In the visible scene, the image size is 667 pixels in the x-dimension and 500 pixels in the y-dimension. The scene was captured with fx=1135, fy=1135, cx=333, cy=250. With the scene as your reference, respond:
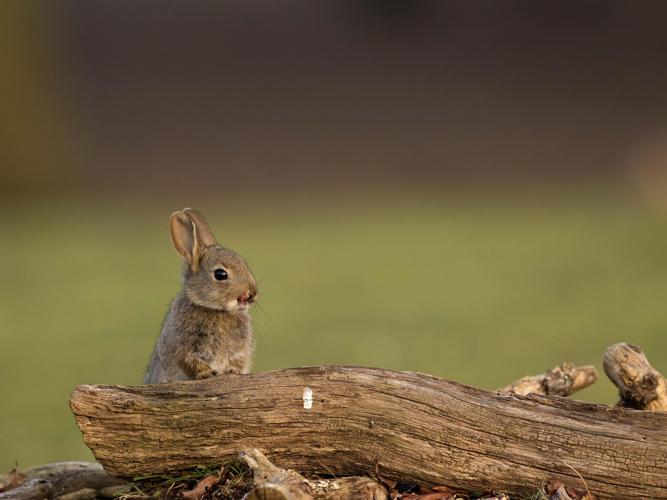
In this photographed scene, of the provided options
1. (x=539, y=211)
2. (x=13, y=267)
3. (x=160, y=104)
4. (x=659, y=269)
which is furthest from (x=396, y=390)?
(x=160, y=104)

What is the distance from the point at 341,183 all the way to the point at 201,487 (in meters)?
24.4

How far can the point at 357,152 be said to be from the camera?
32.3 meters

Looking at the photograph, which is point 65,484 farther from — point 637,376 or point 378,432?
point 637,376

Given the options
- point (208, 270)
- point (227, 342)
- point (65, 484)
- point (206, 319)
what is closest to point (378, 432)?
point (227, 342)

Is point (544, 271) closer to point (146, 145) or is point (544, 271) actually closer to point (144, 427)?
point (144, 427)

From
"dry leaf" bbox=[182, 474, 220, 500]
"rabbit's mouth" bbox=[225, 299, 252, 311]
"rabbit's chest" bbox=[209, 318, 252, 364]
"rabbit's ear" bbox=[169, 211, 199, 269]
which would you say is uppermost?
"rabbit's ear" bbox=[169, 211, 199, 269]

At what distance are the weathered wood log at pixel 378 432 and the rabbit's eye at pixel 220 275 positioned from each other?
909mm

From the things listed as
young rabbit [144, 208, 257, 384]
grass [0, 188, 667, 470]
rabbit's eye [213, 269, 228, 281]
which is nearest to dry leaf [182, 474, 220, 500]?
young rabbit [144, 208, 257, 384]

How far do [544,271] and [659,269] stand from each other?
182 cm

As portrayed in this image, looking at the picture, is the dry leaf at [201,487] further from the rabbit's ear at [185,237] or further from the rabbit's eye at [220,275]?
the rabbit's ear at [185,237]

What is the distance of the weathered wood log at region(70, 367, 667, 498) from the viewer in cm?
555

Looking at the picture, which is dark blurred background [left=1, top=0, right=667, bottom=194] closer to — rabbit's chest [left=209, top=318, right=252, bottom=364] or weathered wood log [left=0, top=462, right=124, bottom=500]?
weathered wood log [left=0, top=462, right=124, bottom=500]

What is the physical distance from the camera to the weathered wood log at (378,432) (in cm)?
555

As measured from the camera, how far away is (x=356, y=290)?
18.1 metres
